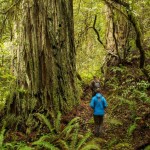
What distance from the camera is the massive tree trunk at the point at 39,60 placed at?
8.12 m

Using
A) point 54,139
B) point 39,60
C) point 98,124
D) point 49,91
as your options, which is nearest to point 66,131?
point 54,139

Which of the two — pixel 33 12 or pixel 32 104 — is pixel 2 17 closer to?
pixel 33 12

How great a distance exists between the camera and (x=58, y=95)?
8.59m

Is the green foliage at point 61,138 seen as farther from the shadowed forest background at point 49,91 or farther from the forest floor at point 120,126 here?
the forest floor at point 120,126

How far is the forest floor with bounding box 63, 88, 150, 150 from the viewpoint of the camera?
689 centimetres

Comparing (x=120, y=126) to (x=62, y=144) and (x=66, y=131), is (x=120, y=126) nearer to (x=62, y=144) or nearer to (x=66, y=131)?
(x=66, y=131)

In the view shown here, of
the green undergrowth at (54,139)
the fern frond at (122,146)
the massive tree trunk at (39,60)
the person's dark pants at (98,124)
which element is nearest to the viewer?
the green undergrowth at (54,139)

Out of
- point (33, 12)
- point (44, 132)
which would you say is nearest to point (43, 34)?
point (33, 12)

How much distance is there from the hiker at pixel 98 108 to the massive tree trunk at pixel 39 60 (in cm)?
151

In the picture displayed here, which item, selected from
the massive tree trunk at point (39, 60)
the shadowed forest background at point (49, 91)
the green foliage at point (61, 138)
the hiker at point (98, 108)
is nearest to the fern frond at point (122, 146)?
the shadowed forest background at point (49, 91)

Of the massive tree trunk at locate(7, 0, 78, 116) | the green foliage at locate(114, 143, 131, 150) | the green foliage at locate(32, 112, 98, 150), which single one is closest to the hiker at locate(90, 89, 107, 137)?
the green foliage at locate(32, 112, 98, 150)

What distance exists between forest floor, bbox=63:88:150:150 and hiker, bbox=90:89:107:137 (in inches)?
9.8

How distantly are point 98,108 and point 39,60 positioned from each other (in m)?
2.42

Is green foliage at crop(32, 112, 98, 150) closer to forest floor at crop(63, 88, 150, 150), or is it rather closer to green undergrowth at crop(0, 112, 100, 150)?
green undergrowth at crop(0, 112, 100, 150)
